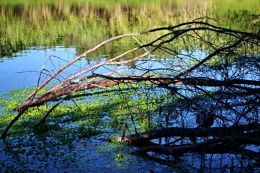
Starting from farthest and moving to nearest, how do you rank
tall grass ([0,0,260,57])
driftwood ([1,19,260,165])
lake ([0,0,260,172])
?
1. tall grass ([0,0,260,57])
2. lake ([0,0,260,172])
3. driftwood ([1,19,260,165])

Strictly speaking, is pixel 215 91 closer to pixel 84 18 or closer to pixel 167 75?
pixel 167 75

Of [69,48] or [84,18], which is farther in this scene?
[84,18]

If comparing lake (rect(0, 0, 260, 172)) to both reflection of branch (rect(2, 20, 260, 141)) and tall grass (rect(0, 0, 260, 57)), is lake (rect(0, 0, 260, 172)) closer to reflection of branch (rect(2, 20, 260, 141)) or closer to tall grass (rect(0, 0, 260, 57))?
tall grass (rect(0, 0, 260, 57))

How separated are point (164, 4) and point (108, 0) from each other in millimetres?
6776

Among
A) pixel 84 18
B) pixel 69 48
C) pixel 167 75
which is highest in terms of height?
pixel 84 18

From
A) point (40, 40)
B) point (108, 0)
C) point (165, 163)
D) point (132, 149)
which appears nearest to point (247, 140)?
point (165, 163)

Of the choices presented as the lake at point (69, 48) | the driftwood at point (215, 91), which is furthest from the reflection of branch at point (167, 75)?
the lake at point (69, 48)

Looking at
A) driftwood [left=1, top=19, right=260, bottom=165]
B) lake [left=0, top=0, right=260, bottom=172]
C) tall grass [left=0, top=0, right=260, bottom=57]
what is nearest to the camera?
driftwood [left=1, top=19, right=260, bottom=165]

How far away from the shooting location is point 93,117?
999 centimetres

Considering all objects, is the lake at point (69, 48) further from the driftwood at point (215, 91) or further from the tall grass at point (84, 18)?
the driftwood at point (215, 91)

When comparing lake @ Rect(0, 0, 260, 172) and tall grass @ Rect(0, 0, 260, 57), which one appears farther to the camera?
tall grass @ Rect(0, 0, 260, 57)

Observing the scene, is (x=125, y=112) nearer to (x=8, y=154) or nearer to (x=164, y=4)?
(x=8, y=154)

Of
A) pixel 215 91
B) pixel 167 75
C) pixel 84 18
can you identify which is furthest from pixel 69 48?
pixel 215 91

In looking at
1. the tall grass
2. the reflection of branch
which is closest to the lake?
the tall grass
